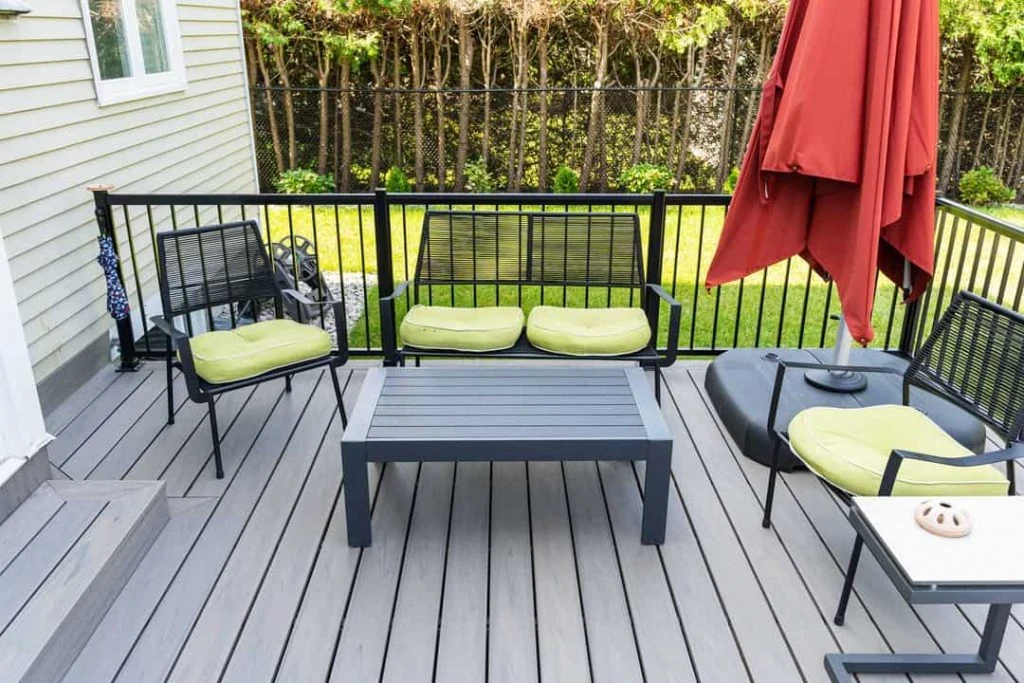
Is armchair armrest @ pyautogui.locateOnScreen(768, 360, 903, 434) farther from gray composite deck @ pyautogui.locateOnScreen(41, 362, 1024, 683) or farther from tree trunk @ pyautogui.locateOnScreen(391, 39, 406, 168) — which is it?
tree trunk @ pyautogui.locateOnScreen(391, 39, 406, 168)

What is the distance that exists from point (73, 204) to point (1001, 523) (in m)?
4.33

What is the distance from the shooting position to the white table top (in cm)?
172

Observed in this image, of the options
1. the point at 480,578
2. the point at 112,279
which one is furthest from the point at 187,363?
the point at 480,578

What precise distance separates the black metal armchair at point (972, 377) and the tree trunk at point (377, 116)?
7.97 meters

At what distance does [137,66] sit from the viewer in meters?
5.21

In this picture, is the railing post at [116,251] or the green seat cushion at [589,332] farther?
the railing post at [116,251]

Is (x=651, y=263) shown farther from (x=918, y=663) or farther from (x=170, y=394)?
(x=170, y=394)

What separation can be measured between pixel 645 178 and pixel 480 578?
7.91m

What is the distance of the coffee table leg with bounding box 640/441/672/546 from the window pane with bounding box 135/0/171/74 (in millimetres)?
4586

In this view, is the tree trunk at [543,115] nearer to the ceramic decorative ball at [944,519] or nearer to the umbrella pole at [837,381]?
the umbrella pole at [837,381]

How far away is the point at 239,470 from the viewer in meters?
3.17

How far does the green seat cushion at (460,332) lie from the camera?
11.3ft

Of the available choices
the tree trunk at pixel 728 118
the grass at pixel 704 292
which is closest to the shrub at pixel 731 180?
the tree trunk at pixel 728 118

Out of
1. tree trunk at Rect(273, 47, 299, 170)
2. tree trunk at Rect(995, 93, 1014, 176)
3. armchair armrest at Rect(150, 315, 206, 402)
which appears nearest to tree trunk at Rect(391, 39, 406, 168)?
tree trunk at Rect(273, 47, 299, 170)
